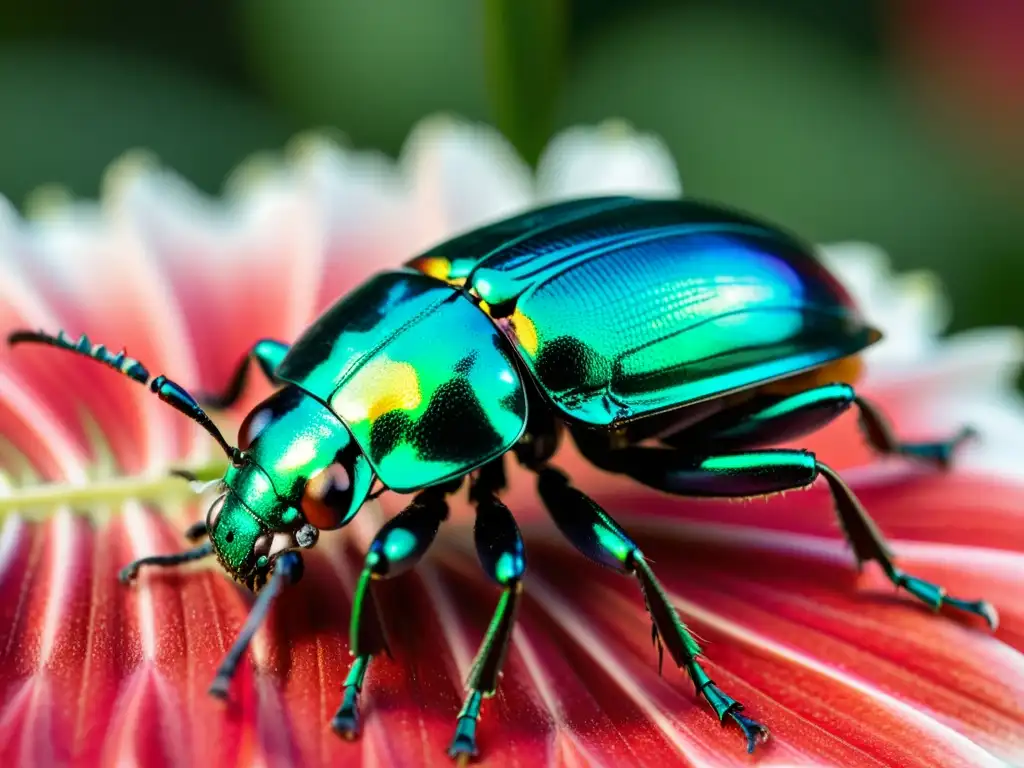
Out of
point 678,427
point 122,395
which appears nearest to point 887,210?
point 678,427

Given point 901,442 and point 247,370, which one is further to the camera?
point 901,442

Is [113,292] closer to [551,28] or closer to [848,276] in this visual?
[551,28]

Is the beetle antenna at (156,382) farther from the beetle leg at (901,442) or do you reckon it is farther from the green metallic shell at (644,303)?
the beetle leg at (901,442)

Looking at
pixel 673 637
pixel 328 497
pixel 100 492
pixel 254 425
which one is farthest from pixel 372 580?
pixel 100 492

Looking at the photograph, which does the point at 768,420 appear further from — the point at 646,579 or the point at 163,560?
the point at 163,560

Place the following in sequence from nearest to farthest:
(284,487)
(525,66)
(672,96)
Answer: (284,487) < (525,66) < (672,96)

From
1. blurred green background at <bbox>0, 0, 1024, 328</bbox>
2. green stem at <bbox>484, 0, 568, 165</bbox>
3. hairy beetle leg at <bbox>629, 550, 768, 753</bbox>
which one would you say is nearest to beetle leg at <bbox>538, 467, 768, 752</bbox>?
A: hairy beetle leg at <bbox>629, 550, 768, 753</bbox>
